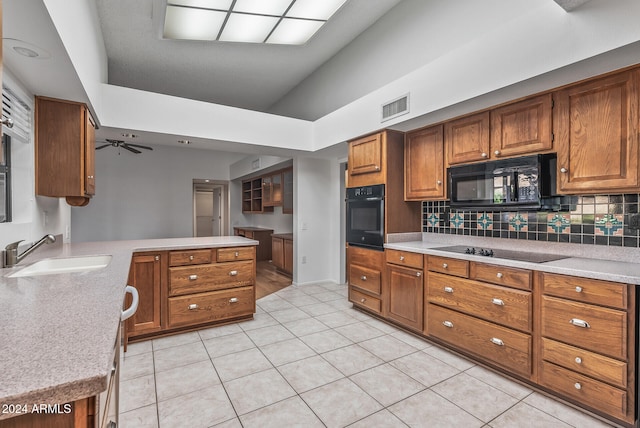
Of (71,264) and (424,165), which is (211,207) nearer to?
(71,264)

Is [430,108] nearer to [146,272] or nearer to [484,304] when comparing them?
[484,304]

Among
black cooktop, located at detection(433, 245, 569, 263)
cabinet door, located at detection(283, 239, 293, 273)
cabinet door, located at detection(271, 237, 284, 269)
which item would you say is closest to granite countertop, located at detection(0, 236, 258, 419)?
black cooktop, located at detection(433, 245, 569, 263)

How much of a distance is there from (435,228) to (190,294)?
8.95 ft

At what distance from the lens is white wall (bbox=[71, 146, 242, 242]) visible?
6.45 metres

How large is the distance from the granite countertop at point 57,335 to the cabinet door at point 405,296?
2.42 meters

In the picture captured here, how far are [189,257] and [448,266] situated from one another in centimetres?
246

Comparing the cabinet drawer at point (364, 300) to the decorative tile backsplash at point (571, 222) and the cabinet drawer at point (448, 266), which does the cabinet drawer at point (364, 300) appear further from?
the decorative tile backsplash at point (571, 222)

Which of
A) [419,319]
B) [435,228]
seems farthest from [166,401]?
[435,228]

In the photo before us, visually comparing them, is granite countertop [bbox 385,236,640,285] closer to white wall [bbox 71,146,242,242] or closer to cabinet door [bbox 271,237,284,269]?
cabinet door [bbox 271,237,284,269]

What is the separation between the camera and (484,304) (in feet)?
7.92

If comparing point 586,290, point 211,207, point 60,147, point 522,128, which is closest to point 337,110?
point 522,128

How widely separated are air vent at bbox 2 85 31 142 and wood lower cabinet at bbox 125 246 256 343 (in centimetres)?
128

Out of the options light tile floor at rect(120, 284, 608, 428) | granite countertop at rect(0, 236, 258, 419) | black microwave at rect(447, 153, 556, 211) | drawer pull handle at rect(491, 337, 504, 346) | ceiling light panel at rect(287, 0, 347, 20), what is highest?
ceiling light panel at rect(287, 0, 347, 20)

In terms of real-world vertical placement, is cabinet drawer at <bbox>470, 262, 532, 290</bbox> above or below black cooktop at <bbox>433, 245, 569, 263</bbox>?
below
